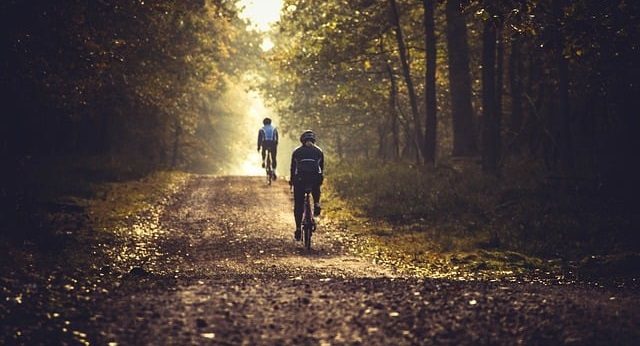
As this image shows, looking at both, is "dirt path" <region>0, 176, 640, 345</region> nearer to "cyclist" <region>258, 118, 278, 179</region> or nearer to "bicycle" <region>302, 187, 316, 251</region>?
"bicycle" <region>302, 187, 316, 251</region>

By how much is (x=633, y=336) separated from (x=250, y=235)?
10540 mm

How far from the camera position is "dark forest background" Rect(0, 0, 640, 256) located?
52.6 feet

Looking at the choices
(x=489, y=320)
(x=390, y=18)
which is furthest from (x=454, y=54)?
(x=489, y=320)

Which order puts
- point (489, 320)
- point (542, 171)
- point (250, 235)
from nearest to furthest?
point (489, 320)
point (250, 235)
point (542, 171)

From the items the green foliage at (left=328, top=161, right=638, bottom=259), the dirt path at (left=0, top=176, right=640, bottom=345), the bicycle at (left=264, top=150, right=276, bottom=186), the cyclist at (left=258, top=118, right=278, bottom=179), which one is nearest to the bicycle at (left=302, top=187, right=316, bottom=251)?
the green foliage at (left=328, top=161, right=638, bottom=259)

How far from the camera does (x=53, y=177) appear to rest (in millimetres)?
24734

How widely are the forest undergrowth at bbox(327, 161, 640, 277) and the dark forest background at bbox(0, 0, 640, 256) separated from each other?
3.2 inches

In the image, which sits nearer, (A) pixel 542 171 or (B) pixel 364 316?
(B) pixel 364 316

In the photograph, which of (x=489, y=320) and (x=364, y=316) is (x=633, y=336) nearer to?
(x=489, y=320)

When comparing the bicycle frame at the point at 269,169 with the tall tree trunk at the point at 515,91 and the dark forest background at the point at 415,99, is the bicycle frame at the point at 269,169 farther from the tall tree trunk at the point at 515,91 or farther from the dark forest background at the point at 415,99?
the tall tree trunk at the point at 515,91

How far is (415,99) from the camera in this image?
105 feet

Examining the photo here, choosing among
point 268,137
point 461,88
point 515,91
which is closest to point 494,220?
point 268,137

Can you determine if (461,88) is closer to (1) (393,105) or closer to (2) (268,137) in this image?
(1) (393,105)

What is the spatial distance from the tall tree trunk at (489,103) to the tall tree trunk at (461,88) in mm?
4573
